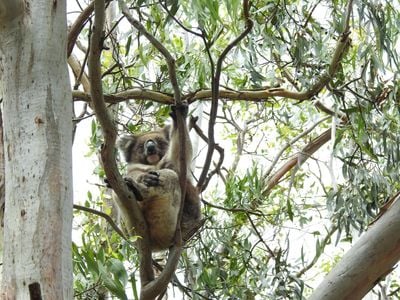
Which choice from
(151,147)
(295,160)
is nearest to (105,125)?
(151,147)

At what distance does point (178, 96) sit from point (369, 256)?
92 centimetres

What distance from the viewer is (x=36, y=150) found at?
2.04 meters

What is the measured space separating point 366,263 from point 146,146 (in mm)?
1633

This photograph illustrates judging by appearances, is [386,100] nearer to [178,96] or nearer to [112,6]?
[178,96]

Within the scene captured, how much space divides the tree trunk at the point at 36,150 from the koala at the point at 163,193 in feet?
3.53

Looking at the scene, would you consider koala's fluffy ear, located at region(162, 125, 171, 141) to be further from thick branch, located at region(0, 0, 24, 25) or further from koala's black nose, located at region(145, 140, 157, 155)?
thick branch, located at region(0, 0, 24, 25)

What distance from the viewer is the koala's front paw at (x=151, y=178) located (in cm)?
345

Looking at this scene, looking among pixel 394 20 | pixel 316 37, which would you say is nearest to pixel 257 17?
pixel 316 37

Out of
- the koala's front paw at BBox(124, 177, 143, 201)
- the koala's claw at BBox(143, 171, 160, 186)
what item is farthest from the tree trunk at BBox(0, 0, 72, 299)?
the koala's claw at BBox(143, 171, 160, 186)

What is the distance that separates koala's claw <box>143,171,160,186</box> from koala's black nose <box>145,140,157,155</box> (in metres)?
0.50

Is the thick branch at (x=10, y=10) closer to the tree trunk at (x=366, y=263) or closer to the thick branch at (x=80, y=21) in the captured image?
the thick branch at (x=80, y=21)

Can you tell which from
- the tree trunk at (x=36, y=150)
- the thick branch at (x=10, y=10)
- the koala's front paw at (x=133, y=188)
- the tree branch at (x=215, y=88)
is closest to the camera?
the tree trunk at (x=36, y=150)

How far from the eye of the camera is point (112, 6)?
555 centimetres

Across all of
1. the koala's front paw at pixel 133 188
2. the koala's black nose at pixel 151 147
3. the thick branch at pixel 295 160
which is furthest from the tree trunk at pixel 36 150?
the thick branch at pixel 295 160
